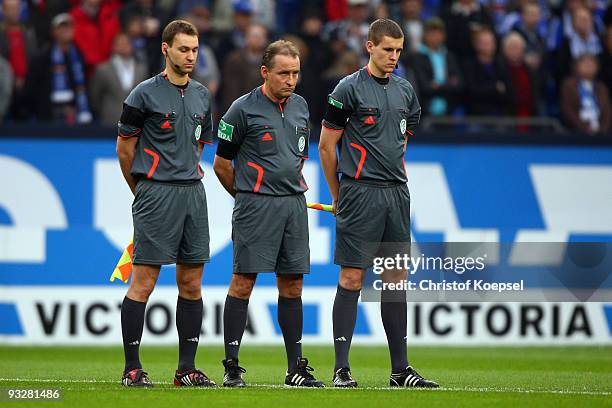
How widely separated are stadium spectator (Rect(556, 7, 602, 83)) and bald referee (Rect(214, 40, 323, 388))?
342 inches

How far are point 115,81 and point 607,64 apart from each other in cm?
662

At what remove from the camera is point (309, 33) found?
660 inches

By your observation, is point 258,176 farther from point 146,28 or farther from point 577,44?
point 577,44

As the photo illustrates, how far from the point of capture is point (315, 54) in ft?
53.7

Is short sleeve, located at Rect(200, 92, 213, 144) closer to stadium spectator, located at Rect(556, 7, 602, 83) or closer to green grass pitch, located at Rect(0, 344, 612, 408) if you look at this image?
green grass pitch, located at Rect(0, 344, 612, 408)

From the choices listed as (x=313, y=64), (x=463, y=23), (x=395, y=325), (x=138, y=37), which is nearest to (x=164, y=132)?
(x=395, y=325)

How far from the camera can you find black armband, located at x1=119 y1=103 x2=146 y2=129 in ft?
29.7

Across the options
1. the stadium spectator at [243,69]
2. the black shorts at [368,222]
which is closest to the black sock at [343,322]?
the black shorts at [368,222]

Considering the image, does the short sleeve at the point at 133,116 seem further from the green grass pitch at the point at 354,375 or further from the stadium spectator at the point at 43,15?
the stadium spectator at the point at 43,15

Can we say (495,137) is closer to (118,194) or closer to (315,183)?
(315,183)

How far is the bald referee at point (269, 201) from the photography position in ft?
30.3

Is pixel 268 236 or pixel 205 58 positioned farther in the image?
pixel 205 58

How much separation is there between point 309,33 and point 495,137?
11.0 feet

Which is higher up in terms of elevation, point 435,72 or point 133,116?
point 435,72
